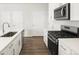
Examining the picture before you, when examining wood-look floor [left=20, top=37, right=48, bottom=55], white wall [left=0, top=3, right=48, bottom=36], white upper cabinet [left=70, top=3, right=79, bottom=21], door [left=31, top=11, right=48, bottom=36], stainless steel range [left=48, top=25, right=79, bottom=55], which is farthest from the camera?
door [left=31, top=11, right=48, bottom=36]

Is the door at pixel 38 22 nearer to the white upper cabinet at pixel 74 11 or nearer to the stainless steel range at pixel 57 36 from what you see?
the stainless steel range at pixel 57 36

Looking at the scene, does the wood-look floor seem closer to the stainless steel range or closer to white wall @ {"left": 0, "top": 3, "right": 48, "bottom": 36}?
the stainless steel range

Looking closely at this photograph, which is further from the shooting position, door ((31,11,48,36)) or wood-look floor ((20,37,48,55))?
door ((31,11,48,36))

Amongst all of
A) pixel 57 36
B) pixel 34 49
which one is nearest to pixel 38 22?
pixel 34 49

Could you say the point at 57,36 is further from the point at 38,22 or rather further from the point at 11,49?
the point at 38,22

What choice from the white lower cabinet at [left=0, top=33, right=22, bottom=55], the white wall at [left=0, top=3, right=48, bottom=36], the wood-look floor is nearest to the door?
the white wall at [left=0, top=3, right=48, bottom=36]

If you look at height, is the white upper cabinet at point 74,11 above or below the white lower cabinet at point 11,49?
above

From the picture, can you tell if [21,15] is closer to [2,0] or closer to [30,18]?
[30,18]

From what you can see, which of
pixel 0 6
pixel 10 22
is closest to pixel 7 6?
pixel 0 6

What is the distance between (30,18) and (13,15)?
114cm

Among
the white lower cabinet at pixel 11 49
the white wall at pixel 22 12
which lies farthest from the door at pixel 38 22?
the white lower cabinet at pixel 11 49

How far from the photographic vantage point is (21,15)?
28.0 ft

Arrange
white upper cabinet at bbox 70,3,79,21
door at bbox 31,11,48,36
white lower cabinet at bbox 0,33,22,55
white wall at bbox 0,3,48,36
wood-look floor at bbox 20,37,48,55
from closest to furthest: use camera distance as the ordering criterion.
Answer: white lower cabinet at bbox 0,33,22,55
white upper cabinet at bbox 70,3,79,21
wood-look floor at bbox 20,37,48,55
white wall at bbox 0,3,48,36
door at bbox 31,11,48,36

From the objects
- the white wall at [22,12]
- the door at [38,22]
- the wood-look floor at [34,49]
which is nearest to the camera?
the wood-look floor at [34,49]
